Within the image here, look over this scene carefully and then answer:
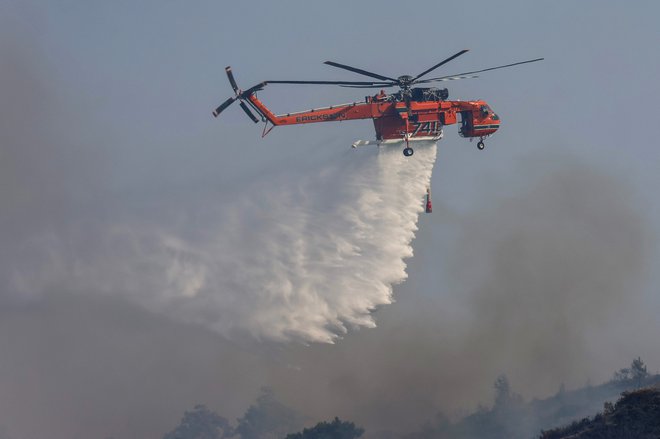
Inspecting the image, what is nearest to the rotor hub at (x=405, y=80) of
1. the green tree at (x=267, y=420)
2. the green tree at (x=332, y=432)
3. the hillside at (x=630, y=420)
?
the hillside at (x=630, y=420)

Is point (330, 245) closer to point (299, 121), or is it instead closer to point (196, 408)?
point (299, 121)

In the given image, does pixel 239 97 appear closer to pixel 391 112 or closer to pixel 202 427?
pixel 391 112

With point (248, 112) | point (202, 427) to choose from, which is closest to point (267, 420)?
point (202, 427)

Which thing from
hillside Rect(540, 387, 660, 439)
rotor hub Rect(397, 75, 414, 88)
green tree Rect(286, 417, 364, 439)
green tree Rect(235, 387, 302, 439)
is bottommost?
hillside Rect(540, 387, 660, 439)

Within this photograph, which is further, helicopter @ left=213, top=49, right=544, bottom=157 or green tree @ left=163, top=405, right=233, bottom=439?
green tree @ left=163, top=405, right=233, bottom=439

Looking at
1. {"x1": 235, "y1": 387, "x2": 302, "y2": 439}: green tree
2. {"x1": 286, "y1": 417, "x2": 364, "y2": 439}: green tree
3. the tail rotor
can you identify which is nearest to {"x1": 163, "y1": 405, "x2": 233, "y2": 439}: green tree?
{"x1": 235, "y1": 387, "x2": 302, "y2": 439}: green tree

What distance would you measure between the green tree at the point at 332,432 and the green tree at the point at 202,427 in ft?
94.3

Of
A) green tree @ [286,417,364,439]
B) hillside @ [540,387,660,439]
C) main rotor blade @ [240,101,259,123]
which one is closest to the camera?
hillside @ [540,387,660,439]

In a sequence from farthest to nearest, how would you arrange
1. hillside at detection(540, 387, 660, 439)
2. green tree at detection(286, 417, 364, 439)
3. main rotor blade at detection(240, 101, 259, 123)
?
green tree at detection(286, 417, 364, 439), main rotor blade at detection(240, 101, 259, 123), hillside at detection(540, 387, 660, 439)

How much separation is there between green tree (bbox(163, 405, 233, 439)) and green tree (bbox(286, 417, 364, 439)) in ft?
94.3

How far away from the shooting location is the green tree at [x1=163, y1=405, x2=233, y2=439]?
104 m

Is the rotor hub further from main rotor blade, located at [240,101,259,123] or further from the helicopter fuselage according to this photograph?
main rotor blade, located at [240,101,259,123]

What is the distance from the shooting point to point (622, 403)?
168 ft

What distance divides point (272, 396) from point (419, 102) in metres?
47.8
